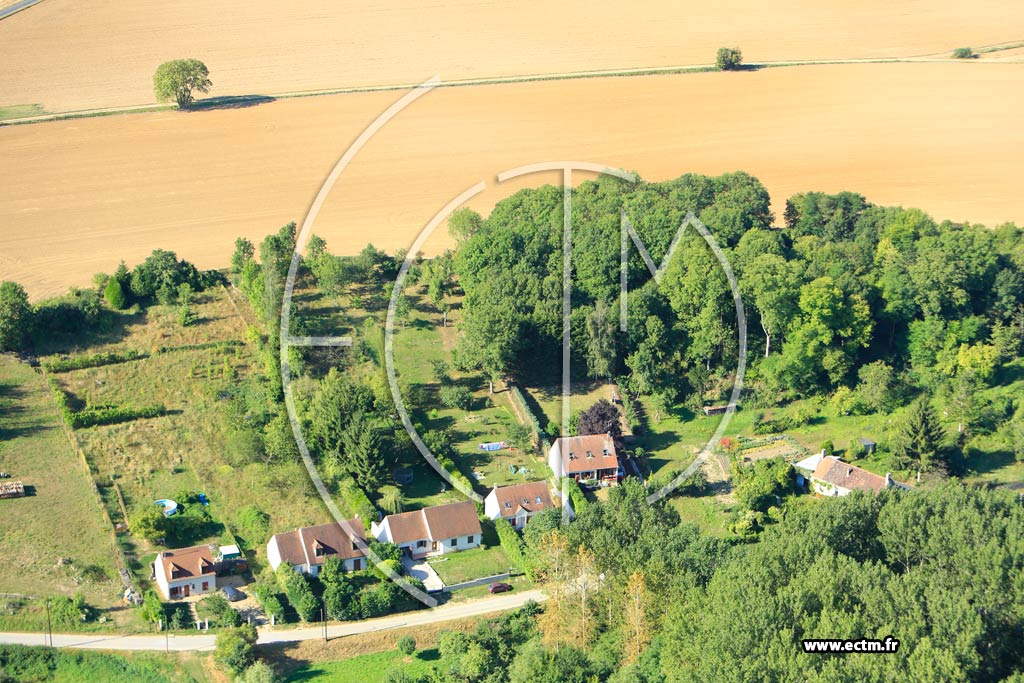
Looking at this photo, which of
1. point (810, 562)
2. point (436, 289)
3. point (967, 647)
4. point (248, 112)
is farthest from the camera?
point (248, 112)

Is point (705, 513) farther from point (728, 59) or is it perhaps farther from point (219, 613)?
point (728, 59)

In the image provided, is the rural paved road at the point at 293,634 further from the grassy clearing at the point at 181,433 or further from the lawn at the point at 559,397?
the lawn at the point at 559,397

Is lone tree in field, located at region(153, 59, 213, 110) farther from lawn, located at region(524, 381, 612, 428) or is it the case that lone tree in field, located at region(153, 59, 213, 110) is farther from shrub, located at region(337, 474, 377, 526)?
shrub, located at region(337, 474, 377, 526)

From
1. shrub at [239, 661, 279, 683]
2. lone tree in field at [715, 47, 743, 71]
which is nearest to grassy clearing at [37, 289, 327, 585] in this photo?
shrub at [239, 661, 279, 683]

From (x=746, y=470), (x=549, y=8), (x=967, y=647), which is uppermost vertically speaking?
(x=549, y=8)

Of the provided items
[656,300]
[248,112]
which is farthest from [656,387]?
[248,112]

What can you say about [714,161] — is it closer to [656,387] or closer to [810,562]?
[656,387]
